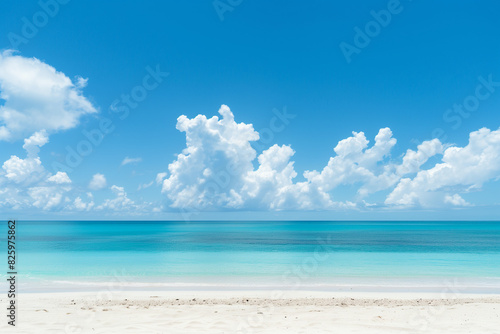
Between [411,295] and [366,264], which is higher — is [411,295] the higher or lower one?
the lower one

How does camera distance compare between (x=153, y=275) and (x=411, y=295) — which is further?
(x=153, y=275)

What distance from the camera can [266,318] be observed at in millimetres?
10797

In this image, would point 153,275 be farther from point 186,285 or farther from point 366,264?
point 366,264

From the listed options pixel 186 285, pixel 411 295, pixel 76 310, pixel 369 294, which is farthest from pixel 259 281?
pixel 76 310

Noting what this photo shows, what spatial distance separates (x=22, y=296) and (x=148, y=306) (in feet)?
20.4

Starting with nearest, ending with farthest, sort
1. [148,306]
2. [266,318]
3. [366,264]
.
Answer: [266,318] < [148,306] < [366,264]

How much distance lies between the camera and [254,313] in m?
11.5

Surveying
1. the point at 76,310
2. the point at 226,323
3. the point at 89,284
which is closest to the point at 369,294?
the point at 226,323

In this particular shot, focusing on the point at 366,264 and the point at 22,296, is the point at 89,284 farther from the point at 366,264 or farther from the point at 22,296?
the point at 366,264

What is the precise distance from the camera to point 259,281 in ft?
63.2

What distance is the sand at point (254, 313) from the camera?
31.6 feet

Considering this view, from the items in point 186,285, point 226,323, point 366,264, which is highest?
point 366,264

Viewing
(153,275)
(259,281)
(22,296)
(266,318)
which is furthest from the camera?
(153,275)

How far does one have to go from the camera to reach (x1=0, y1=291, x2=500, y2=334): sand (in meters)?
9.62
